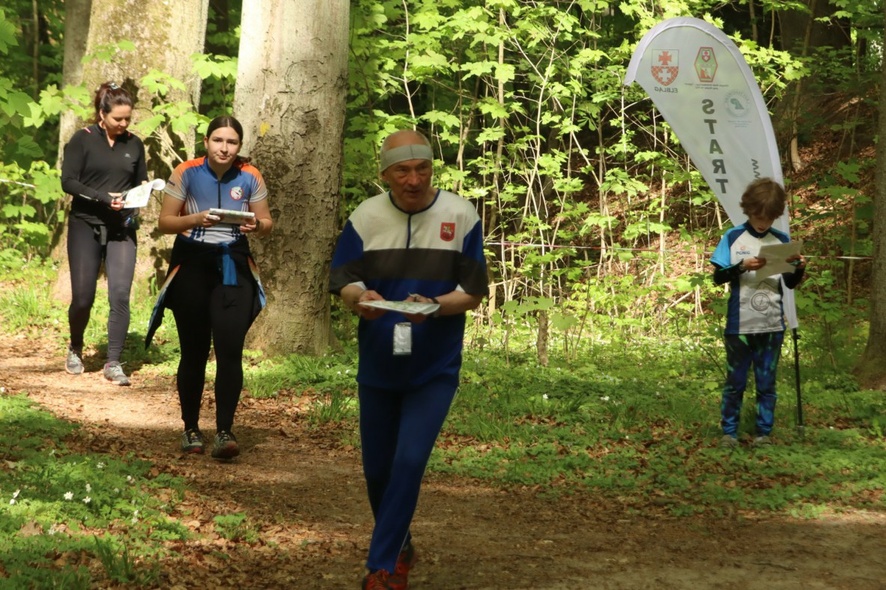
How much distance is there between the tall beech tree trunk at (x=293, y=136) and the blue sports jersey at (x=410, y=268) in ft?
17.1

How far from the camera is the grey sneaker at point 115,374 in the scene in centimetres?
873

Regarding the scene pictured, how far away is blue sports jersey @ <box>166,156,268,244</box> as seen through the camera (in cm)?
645

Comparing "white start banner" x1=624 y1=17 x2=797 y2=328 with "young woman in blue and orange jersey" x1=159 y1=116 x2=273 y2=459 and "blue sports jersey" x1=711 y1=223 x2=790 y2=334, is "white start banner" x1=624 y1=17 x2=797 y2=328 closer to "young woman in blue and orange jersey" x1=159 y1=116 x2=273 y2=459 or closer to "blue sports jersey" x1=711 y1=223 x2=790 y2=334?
"blue sports jersey" x1=711 y1=223 x2=790 y2=334

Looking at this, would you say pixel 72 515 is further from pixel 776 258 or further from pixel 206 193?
pixel 776 258

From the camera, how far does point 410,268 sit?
4242 mm

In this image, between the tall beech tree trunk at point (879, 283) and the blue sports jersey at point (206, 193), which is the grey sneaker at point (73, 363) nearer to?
the blue sports jersey at point (206, 193)

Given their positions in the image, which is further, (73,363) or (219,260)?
(73,363)

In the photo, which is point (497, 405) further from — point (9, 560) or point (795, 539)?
point (9, 560)

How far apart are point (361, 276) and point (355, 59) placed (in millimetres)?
9241

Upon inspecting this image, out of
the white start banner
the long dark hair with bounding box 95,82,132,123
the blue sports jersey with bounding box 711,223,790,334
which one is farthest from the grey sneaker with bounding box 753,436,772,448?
the long dark hair with bounding box 95,82,132,123

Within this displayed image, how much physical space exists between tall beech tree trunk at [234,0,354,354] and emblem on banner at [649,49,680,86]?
303 centimetres

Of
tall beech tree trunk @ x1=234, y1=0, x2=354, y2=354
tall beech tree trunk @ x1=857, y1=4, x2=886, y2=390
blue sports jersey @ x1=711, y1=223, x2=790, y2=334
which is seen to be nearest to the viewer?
blue sports jersey @ x1=711, y1=223, x2=790, y2=334

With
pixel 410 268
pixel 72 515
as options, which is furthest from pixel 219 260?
pixel 410 268

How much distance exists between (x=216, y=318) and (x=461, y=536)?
219 centimetres
